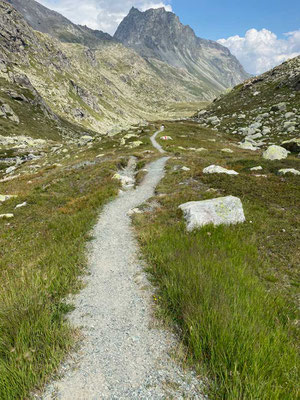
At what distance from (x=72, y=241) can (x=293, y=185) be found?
16.6m

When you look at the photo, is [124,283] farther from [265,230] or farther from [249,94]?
[249,94]

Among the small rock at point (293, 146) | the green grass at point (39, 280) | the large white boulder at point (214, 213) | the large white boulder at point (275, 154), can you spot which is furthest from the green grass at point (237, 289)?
the small rock at point (293, 146)

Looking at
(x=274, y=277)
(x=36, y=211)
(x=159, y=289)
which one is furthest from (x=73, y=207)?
(x=274, y=277)

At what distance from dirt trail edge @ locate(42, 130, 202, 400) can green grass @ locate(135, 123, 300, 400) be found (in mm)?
525

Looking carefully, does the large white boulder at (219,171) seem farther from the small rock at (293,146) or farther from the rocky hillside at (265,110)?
the rocky hillside at (265,110)

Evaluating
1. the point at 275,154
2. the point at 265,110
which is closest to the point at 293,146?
the point at 275,154

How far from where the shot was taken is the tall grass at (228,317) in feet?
12.2

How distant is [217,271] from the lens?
669 centimetres

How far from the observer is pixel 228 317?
4.57 meters

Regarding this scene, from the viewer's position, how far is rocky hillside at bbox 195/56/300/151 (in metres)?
46.2

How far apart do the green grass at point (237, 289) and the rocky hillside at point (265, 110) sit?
26905 millimetres

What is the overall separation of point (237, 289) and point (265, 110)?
66916mm

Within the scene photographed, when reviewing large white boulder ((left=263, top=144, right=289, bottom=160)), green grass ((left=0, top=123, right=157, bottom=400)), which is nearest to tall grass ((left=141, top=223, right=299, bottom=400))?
green grass ((left=0, top=123, right=157, bottom=400))

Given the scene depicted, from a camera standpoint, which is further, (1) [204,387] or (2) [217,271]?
(2) [217,271]
